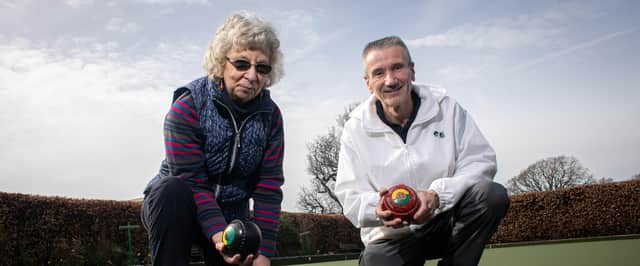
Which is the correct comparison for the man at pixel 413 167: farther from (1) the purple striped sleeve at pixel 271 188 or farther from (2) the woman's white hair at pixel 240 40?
(2) the woman's white hair at pixel 240 40

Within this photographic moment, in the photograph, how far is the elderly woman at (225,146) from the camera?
2.41 meters

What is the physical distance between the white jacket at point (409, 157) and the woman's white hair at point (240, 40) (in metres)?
0.68

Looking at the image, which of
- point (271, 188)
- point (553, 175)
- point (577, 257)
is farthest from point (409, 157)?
point (553, 175)

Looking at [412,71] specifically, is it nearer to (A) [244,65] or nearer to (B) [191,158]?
(A) [244,65]

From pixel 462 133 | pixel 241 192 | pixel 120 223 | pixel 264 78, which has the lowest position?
pixel 120 223

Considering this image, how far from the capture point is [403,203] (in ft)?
7.77

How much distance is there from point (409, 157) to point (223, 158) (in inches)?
40.0

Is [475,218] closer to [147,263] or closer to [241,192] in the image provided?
[241,192]

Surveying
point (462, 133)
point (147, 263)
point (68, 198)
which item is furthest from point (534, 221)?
point (462, 133)

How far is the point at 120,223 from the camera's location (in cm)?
1060

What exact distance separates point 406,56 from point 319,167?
82.9ft

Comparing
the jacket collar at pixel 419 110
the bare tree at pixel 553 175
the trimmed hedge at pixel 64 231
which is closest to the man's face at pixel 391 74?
the jacket collar at pixel 419 110

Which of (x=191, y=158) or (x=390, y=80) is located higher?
(x=390, y=80)

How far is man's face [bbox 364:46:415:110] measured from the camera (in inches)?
113
